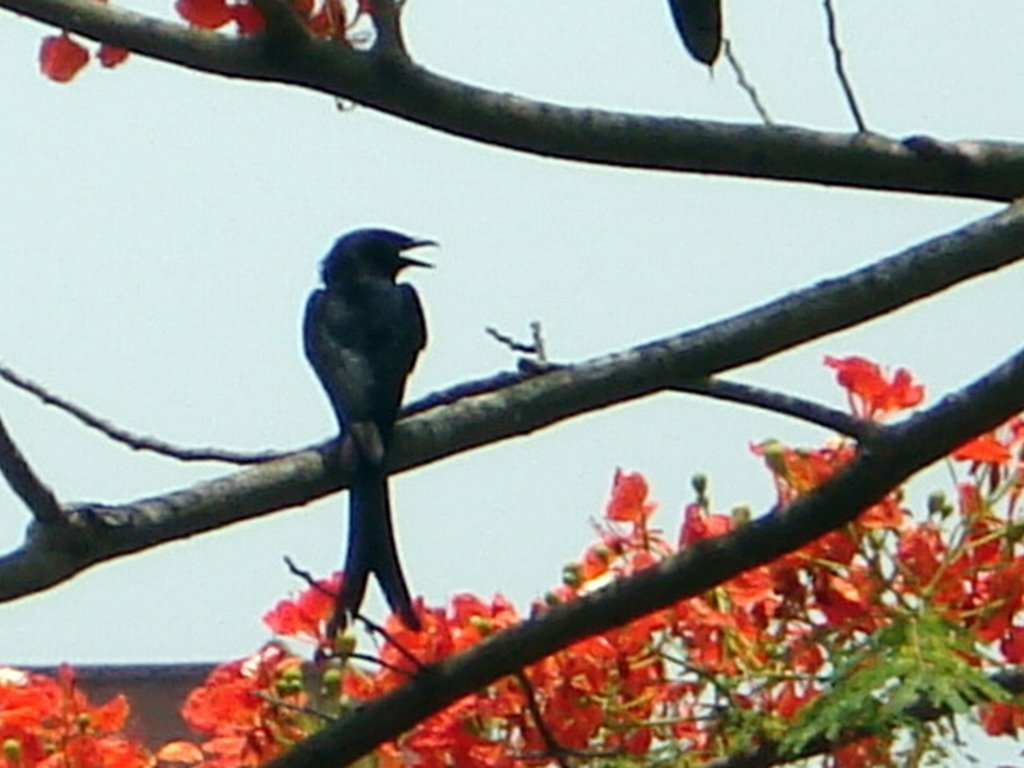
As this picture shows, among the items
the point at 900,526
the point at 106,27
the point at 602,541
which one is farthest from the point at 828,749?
the point at 106,27

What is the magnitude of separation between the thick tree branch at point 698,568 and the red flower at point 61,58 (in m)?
0.78

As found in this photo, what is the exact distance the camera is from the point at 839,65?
9.04ft

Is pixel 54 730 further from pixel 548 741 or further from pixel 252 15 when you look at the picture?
pixel 252 15

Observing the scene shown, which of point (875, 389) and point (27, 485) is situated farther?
point (875, 389)

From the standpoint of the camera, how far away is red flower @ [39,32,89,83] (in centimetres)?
278

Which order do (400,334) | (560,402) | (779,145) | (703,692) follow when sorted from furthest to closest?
(400,334)
(703,692)
(779,145)
(560,402)

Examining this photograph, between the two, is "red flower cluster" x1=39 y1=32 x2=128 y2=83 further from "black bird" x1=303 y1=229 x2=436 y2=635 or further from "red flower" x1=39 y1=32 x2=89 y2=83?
"black bird" x1=303 y1=229 x2=436 y2=635

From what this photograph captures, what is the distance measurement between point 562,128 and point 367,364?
4.03 ft

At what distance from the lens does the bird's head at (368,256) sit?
4.33 meters

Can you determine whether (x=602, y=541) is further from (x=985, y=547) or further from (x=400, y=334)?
(x=400, y=334)

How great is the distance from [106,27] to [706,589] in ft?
2.71

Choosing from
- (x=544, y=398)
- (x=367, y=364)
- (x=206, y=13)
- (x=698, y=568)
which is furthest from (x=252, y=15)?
(x=367, y=364)

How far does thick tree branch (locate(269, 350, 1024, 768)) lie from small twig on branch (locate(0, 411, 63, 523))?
440 mm

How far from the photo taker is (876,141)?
8.91 ft
